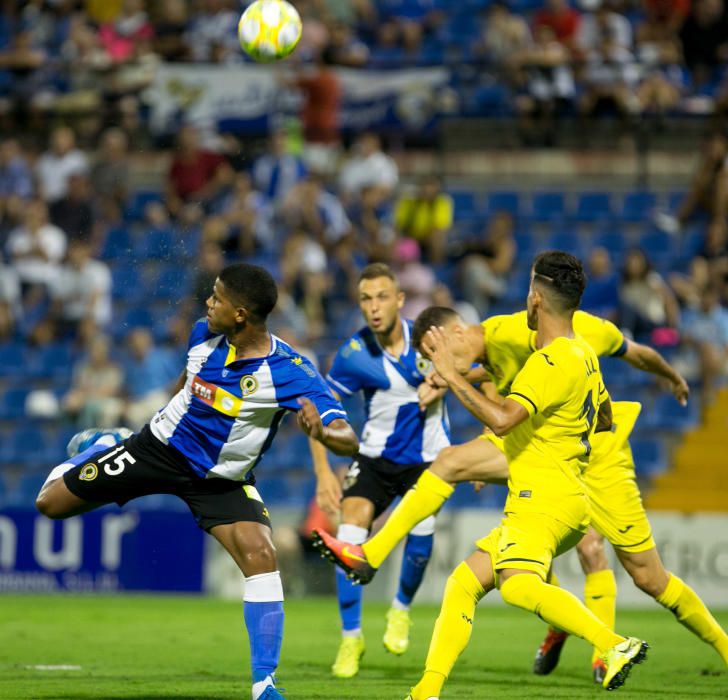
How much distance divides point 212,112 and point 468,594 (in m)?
13.9

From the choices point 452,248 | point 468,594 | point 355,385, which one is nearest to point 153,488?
point 468,594

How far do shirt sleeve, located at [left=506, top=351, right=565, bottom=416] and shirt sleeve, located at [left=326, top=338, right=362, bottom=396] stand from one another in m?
2.94

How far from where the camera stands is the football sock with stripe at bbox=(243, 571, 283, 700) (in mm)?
7031

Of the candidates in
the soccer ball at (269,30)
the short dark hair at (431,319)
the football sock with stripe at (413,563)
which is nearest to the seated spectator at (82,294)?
the soccer ball at (269,30)

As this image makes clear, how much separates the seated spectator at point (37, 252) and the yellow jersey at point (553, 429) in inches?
482

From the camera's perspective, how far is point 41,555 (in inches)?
606

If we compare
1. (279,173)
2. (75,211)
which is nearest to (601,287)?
(279,173)

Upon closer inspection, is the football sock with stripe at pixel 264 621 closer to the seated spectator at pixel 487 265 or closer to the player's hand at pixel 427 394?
the player's hand at pixel 427 394

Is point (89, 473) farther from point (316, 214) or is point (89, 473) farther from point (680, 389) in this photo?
point (316, 214)

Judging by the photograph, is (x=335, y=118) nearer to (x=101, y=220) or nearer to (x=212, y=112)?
(x=212, y=112)

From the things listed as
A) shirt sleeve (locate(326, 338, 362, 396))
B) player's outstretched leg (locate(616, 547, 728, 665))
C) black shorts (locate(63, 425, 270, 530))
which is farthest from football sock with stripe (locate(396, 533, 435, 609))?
black shorts (locate(63, 425, 270, 530))

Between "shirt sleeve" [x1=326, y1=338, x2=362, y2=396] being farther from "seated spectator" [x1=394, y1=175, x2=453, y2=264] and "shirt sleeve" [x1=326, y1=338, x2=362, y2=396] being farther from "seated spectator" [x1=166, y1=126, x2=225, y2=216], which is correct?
"seated spectator" [x1=166, y1=126, x2=225, y2=216]

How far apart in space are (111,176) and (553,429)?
43.5ft

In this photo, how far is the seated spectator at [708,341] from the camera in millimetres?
16188
